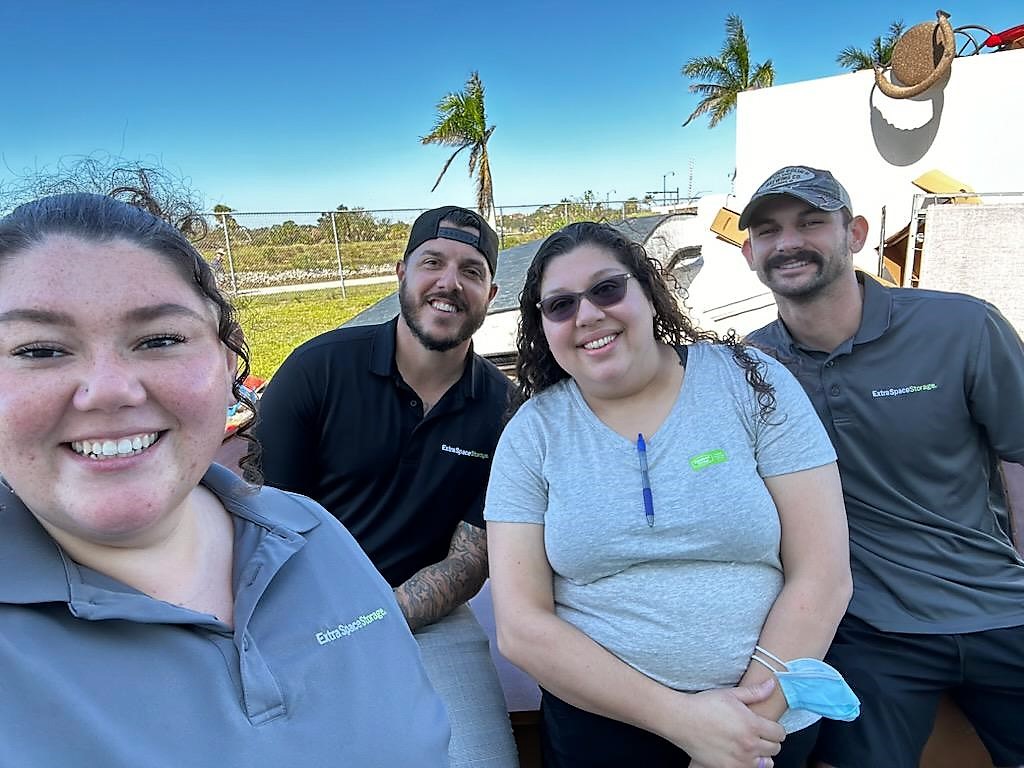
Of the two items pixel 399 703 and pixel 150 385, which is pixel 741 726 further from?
pixel 150 385

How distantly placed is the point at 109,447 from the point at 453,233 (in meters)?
1.57

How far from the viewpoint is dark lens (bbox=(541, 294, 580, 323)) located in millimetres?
1687

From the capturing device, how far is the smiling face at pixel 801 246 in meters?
1.96

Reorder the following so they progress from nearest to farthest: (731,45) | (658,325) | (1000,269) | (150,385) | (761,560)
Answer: (150,385) < (761,560) < (658,325) < (1000,269) < (731,45)

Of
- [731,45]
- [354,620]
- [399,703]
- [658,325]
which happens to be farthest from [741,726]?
[731,45]

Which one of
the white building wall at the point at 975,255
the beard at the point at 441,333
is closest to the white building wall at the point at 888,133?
the white building wall at the point at 975,255

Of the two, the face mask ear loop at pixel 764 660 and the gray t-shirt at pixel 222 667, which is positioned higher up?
the gray t-shirt at pixel 222 667

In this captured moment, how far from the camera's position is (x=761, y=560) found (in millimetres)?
1508

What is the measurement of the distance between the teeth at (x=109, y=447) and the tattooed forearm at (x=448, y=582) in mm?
1244

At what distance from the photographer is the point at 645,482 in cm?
153

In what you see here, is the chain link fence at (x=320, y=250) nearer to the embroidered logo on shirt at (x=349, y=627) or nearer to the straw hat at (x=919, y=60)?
the straw hat at (x=919, y=60)

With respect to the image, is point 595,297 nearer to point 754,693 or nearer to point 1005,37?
point 754,693

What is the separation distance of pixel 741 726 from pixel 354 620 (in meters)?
0.84

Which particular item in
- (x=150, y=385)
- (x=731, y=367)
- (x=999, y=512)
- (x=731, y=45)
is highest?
(x=731, y=45)
